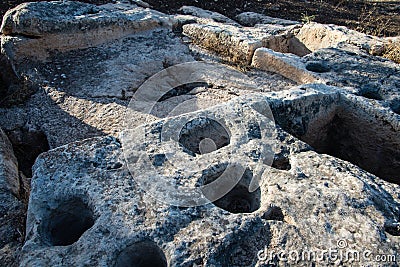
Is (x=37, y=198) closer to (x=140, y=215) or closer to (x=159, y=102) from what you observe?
(x=140, y=215)

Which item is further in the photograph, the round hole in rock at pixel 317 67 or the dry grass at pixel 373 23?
the dry grass at pixel 373 23

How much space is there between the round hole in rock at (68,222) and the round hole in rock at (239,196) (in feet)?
2.38

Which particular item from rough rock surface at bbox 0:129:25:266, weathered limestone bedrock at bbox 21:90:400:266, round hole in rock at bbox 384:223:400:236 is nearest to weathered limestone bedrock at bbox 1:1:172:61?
rough rock surface at bbox 0:129:25:266

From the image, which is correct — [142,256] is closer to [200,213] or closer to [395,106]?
[200,213]

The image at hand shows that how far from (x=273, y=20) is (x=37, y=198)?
6.04 meters

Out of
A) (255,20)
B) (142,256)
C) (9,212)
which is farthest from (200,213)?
(255,20)

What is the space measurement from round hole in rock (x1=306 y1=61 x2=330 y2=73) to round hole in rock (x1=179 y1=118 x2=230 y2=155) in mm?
1737

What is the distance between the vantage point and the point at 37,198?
7.34 feet

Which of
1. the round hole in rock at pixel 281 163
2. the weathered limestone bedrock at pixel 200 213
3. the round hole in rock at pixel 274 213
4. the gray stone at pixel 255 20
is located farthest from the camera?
the gray stone at pixel 255 20

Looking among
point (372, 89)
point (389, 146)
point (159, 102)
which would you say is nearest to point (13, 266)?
point (159, 102)

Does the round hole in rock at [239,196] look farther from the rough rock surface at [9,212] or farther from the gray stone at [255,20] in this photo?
the gray stone at [255,20]

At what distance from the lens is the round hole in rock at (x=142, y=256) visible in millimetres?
1953

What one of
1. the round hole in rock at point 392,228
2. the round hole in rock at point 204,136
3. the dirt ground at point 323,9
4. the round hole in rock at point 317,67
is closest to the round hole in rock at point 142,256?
the round hole in rock at point 204,136

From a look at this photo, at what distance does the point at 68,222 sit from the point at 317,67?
2855 mm
